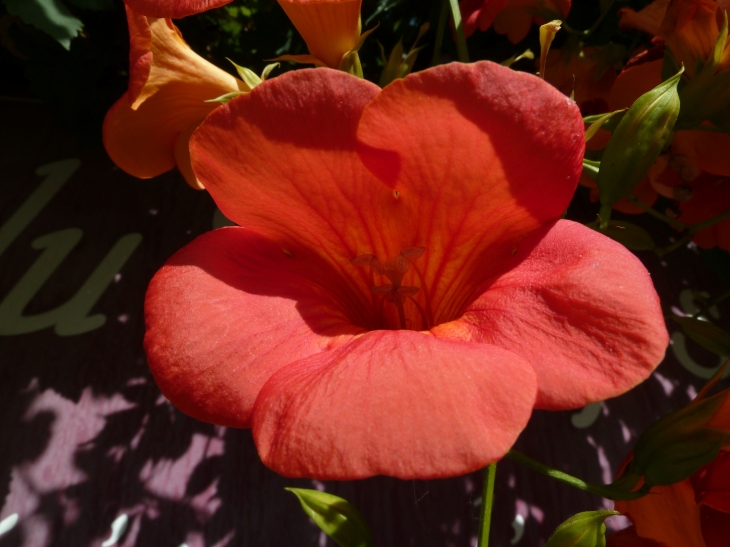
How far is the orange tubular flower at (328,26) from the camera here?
42cm

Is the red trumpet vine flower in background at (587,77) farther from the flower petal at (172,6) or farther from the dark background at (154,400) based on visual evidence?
the flower petal at (172,6)

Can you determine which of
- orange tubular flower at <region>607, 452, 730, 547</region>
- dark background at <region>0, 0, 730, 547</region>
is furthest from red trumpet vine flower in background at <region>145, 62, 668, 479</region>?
dark background at <region>0, 0, 730, 547</region>

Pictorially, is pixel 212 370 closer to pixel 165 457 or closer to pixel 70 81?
pixel 165 457

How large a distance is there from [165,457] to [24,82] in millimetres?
914

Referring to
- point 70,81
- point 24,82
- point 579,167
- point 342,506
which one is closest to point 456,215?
point 579,167

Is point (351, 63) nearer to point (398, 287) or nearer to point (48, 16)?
point (398, 287)

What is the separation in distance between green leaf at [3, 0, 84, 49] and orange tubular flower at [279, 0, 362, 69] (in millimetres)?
339

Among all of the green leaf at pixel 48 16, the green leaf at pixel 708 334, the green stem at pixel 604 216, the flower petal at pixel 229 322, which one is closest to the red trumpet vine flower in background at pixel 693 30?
the green stem at pixel 604 216

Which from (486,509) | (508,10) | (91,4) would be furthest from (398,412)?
(91,4)

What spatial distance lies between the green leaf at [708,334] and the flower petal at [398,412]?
38cm

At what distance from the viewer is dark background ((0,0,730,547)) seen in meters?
0.66

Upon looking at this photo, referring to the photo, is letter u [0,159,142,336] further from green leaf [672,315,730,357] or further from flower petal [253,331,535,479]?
green leaf [672,315,730,357]

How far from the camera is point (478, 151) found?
0.94ft

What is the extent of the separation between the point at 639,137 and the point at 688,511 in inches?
12.0
